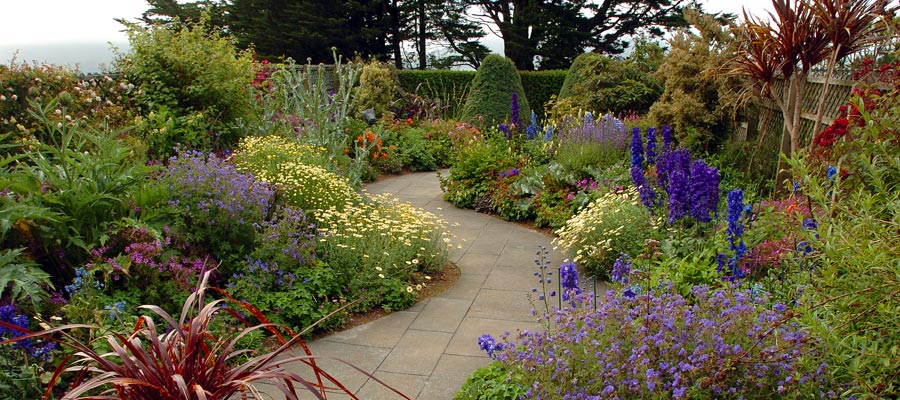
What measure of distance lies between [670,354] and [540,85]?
1527 cm

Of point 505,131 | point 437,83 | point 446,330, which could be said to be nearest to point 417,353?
point 446,330

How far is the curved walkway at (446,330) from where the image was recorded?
3609 mm

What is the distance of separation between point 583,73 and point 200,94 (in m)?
7.43

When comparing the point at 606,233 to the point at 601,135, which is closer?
the point at 606,233

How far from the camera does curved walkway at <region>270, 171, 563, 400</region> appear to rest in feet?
11.8

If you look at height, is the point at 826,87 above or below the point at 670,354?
above

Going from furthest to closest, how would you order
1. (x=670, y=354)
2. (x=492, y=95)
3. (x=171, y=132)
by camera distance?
1. (x=492, y=95)
2. (x=171, y=132)
3. (x=670, y=354)

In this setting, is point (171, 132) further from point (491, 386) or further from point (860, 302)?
point (860, 302)

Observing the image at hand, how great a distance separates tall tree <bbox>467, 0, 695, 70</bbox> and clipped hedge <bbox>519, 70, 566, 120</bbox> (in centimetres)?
405

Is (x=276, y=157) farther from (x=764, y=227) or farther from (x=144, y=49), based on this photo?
(x=764, y=227)

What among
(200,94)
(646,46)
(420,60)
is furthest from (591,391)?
(420,60)

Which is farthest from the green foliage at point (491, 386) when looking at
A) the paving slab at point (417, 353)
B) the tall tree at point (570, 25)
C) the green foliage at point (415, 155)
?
the tall tree at point (570, 25)

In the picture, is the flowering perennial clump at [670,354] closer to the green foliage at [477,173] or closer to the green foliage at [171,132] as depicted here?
the green foliage at [477,173]

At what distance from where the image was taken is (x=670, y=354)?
2.52 meters
